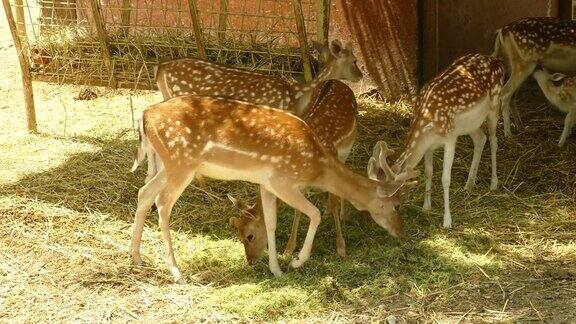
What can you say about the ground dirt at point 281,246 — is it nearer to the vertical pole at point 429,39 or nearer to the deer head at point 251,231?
the deer head at point 251,231

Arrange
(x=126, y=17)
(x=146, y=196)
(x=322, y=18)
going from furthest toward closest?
(x=126, y=17), (x=322, y=18), (x=146, y=196)

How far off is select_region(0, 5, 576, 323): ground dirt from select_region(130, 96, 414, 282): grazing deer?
33cm

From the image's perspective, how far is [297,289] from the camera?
18.9 ft

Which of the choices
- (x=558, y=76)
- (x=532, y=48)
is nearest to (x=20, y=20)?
(x=532, y=48)

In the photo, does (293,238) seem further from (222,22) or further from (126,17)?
(126,17)

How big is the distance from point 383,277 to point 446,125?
1571 mm

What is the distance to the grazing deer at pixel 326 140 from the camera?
6270mm

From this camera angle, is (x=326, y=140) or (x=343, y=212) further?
(x=343, y=212)

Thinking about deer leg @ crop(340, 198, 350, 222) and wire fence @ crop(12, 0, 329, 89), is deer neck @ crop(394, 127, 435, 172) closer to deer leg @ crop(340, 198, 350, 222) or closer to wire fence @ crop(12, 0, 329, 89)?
deer leg @ crop(340, 198, 350, 222)

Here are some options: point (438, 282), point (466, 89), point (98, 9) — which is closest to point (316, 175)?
point (438, 282)

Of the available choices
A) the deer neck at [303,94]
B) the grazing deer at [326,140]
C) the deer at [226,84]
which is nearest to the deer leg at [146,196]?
the grazing deer at [326,140]

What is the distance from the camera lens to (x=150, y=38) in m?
9.88

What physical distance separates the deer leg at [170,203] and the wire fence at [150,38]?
3244mm

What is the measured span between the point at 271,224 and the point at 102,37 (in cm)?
427
